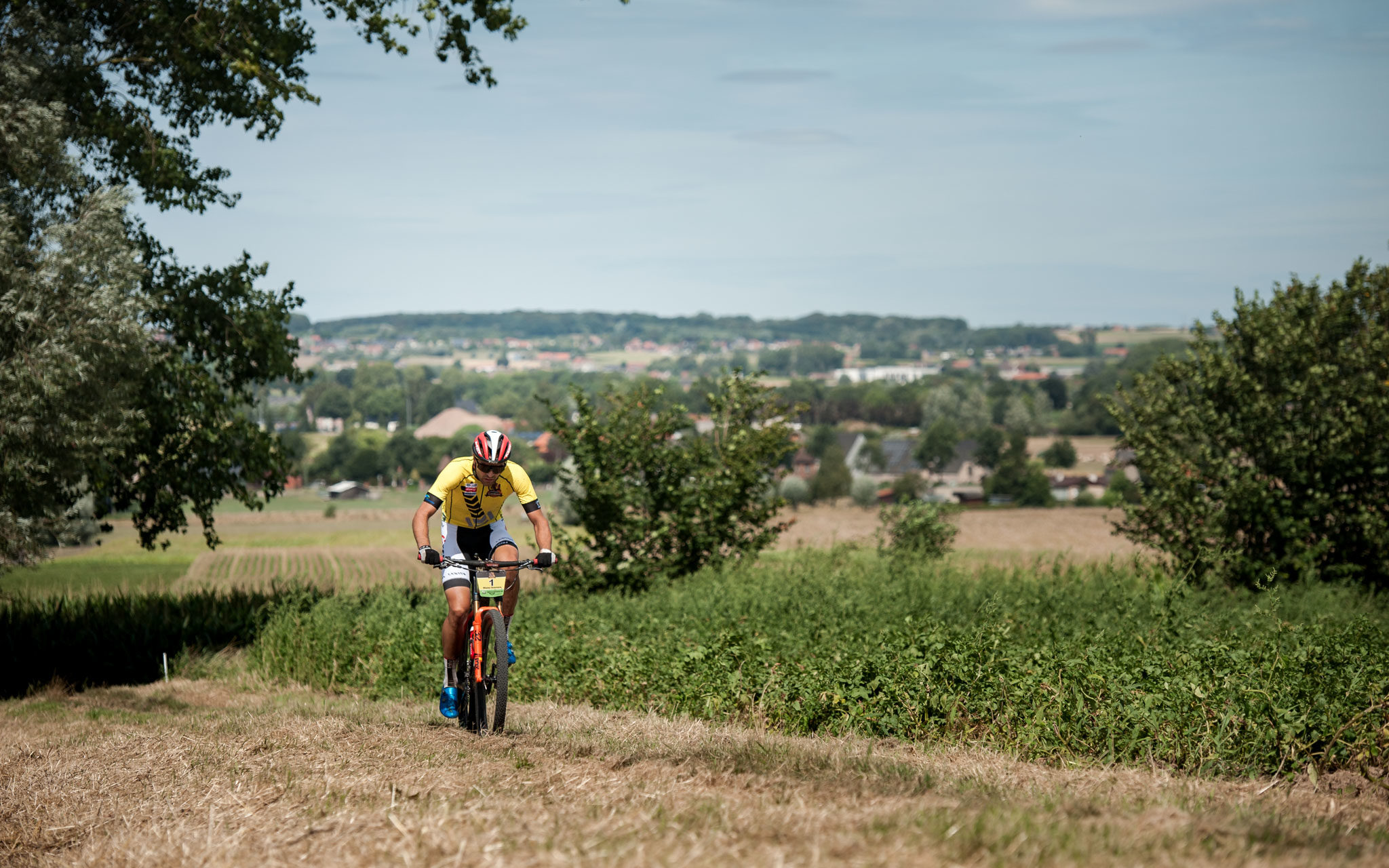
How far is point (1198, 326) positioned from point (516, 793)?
19463 mm

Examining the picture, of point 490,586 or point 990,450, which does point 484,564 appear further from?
point 990,450

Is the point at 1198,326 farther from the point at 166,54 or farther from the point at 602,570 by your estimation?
the point at 166,54

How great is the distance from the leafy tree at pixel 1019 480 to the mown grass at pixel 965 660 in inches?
3581

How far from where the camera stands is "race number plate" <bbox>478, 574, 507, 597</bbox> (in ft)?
27.7

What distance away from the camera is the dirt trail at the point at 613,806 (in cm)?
451

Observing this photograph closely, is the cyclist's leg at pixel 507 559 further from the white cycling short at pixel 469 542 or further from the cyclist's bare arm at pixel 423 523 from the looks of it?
the cyclist's bare arm at pixel 423 523

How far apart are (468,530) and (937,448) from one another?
5615 inches

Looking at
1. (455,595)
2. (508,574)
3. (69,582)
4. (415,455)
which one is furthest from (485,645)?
(415,455)

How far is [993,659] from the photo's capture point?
9320 millimetres

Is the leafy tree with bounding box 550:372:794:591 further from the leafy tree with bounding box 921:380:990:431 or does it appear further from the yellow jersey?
the leafy tree with bounding box 921:380:990:431

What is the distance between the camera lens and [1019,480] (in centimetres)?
11781

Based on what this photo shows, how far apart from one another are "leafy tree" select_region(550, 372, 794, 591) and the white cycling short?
1080 cm

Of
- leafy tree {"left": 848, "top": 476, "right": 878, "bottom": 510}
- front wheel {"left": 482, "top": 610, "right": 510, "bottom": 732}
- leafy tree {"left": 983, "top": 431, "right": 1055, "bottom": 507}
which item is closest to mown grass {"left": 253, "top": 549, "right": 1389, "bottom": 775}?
front wheel {"left": 482, "top": 610, "right": 510, "bottom": 732}

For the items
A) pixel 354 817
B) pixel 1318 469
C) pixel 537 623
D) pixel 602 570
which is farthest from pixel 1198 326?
pixel 354 817
